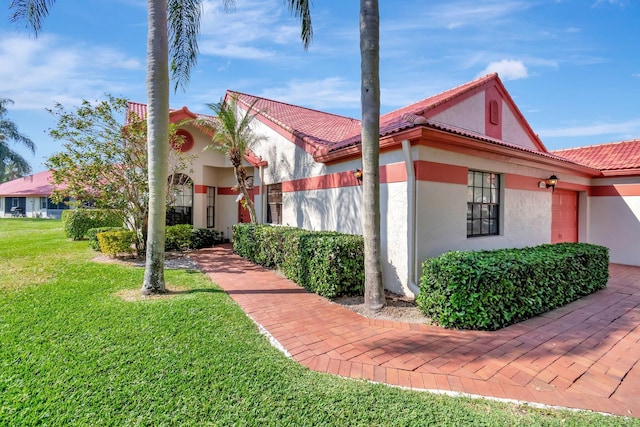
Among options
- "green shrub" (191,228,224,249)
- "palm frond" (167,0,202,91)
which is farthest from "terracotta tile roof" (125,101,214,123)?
"green shrub" (191,228,224,249)

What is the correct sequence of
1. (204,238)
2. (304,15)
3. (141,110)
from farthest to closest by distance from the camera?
(141,110)
(204,238)
(304,15)

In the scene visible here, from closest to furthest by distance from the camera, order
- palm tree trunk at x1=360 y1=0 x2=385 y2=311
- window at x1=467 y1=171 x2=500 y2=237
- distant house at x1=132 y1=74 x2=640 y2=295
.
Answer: palm tree trunk at x1=360 y1=0 x2=385 y2=311 < distant house at x1=132 y1=74 x2=640 y2=295 < window at x1=467 y1=171 x2=500 y2=237

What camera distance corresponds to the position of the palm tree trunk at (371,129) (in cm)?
579

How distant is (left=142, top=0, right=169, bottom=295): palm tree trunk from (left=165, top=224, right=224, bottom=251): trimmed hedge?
6.35 metres

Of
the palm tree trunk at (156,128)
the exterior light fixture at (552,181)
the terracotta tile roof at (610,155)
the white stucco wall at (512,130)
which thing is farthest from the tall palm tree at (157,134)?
the terracotta tile roof at (610,155)

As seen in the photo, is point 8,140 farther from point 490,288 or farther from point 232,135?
point 490,288

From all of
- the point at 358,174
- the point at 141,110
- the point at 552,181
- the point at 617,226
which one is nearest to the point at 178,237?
the point at 141,110

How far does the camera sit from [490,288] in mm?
5074

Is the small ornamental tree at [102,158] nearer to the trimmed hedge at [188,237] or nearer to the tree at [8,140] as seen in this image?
the trimmed hedge at [188,237]

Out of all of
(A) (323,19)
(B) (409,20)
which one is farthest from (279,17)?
(B) (409,20)

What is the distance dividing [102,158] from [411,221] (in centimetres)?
1036

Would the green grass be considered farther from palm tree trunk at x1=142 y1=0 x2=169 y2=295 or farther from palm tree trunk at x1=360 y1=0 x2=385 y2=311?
palm tree trunk at x1=360 y1=0 x2=385 y2=311

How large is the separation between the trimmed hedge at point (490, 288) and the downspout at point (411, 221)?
40.1 inches

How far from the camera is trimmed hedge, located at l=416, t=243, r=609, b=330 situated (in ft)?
16.5
